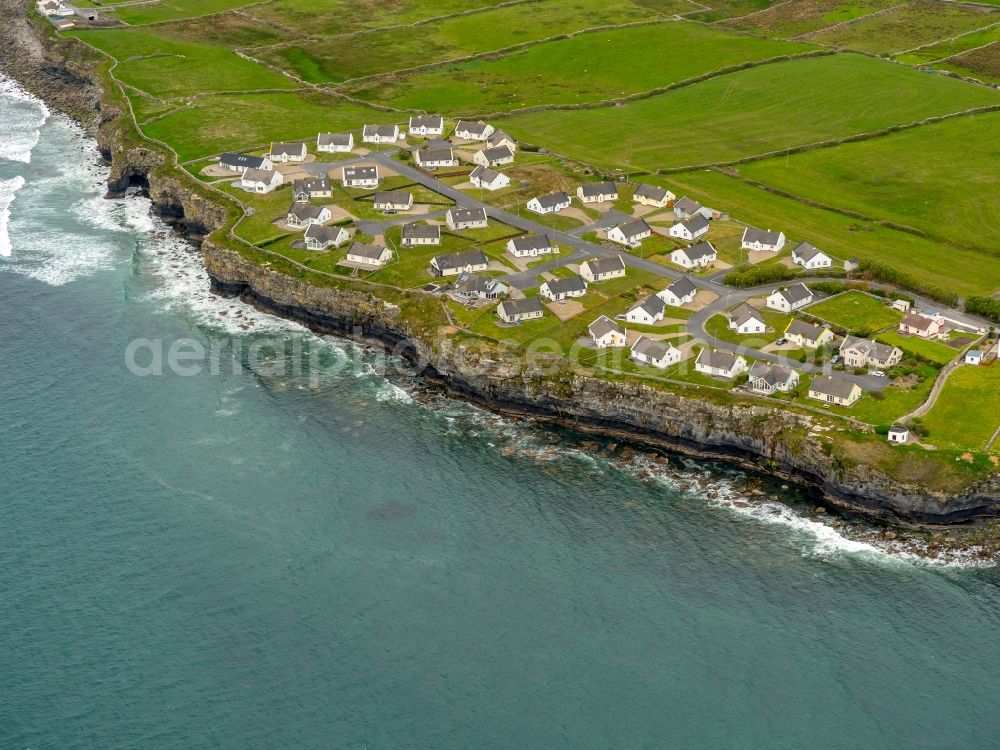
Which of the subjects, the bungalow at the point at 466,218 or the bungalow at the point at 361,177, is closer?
the bungalow at the point at 466,218

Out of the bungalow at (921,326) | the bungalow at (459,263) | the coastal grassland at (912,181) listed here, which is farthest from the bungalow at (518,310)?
the coastal grassland at (912,181)

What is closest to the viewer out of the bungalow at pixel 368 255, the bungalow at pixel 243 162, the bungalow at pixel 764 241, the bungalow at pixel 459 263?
the bungalow at pixel 459 263

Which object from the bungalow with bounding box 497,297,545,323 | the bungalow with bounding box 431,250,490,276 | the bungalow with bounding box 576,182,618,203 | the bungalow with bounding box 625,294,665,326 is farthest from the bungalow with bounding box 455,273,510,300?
the bungalow with bounding box 576,182,618,203

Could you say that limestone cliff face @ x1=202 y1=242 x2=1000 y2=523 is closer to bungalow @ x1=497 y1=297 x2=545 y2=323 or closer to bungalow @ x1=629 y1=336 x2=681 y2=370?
bungalow @ x1=629 y1=336 x2=681 y2=370

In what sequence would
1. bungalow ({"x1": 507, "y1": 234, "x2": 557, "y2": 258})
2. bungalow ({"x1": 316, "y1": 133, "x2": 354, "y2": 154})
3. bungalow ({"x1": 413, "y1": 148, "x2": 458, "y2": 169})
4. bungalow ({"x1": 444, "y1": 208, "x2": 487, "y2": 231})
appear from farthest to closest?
bungalow ({"x1": 316, "y1": 133, "x2": 354, "y2": 154})
bungalow ({"x1": 413, "y1": 148, "x2": 458, "y2": 169})
bungalow ({"x1": 444, "y1": 208, "x2": 487, "y2": 231})
bungalow ({"x1": 507, "y1": 234, "x2": 557, "y2": 258})

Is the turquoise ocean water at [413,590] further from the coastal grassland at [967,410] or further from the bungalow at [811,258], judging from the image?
the bungalow at [811,258]

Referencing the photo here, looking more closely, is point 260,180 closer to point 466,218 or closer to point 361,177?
point 361,177
